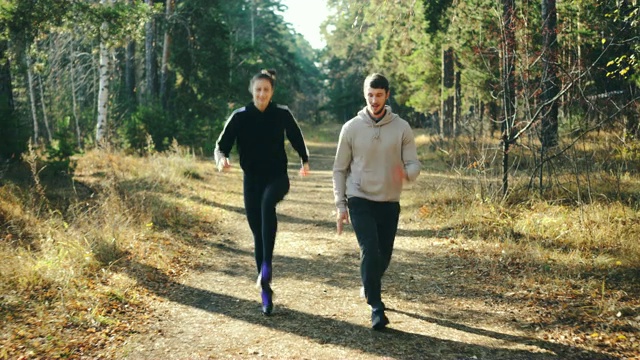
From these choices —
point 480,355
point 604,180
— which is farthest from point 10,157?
point 604,180

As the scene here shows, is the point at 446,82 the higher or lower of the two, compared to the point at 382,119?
higher

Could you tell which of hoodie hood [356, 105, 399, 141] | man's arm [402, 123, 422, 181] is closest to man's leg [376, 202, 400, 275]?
man's arm [402, 123, 422, 181]

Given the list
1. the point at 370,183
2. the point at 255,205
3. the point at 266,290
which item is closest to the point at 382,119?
the point at 370,183

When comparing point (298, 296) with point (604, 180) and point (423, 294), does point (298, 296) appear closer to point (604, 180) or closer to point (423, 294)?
point (423, 294)

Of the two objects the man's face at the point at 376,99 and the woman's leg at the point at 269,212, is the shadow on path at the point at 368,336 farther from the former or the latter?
the man's face at the point at 376,99

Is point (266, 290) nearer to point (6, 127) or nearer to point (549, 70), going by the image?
point (549, 70)

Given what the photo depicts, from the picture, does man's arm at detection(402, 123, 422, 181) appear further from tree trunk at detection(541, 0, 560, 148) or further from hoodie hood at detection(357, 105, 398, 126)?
tree trunk at detection(541, 0, 560, 148)

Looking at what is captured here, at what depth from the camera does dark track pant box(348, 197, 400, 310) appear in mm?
4762

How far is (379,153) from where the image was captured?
4832 millimetres

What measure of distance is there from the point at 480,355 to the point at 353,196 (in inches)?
67.7

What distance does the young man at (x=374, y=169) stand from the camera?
4.77 m

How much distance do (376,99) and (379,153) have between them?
487 millimetres

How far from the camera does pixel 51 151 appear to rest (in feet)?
38.4

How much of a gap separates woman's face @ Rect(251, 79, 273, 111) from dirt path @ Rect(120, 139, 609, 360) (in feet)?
6.94
